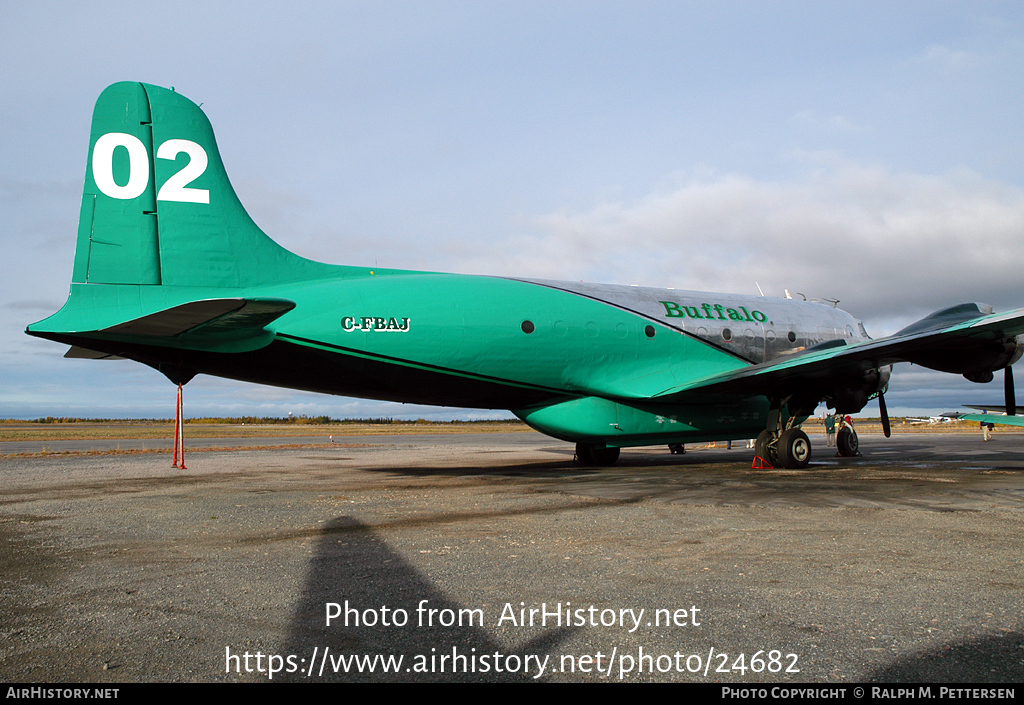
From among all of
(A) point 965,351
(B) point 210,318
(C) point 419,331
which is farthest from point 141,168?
(A) point 965,351

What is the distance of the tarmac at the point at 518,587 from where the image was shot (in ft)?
11.9

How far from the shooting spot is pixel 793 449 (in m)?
16.0

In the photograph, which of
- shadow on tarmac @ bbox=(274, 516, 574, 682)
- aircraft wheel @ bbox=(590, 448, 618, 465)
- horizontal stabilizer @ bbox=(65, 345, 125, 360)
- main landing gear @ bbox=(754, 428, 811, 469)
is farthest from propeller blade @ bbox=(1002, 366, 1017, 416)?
horizontal stabilizer @ bbox=(65, 345, 125, 360)

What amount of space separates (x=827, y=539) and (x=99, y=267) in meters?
11.9

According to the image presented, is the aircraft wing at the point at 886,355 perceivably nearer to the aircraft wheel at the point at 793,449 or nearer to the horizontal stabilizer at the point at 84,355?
the aircraft wheel at the point at 793,449

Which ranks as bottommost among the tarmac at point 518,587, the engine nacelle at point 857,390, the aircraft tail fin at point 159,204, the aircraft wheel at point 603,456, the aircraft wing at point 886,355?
the aircraft wheel at point 603,456

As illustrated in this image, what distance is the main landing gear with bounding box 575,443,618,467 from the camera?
18.5 meters

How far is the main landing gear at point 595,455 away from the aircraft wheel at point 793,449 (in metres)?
4.47

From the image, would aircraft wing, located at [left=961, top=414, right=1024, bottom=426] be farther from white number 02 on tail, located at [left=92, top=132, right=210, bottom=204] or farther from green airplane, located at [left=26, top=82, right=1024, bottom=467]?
white number 02 on tail, located at [left=92, top=132, right=210, bottom=204]

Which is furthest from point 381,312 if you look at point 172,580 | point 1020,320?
point 1020,320

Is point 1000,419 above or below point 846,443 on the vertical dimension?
above

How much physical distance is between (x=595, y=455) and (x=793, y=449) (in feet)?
16.8

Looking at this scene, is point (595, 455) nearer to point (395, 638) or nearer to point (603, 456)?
point (603, 456)

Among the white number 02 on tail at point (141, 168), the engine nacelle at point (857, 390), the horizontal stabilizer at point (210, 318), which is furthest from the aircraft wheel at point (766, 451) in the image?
the white number 02 on tail at point (141, 168)
